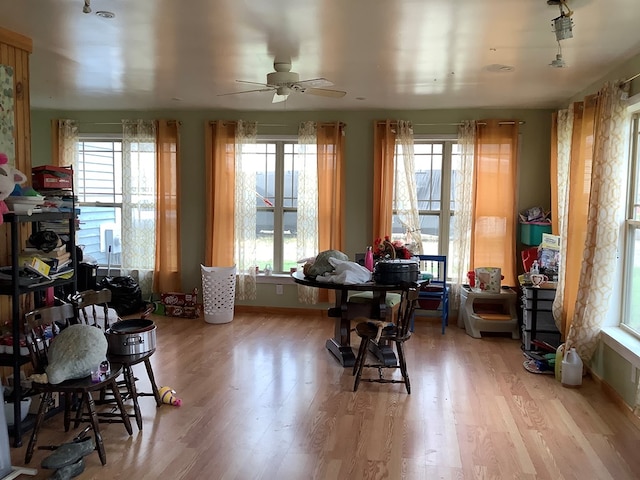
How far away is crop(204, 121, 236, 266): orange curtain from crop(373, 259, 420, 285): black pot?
272 centimetres

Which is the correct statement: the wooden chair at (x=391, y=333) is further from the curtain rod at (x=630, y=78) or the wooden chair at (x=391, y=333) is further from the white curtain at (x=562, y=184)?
the curtain rod at (x=630, y=78)

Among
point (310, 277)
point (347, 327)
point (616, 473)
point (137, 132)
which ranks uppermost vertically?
point (137, 132)

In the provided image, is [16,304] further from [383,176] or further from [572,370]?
[383,176]

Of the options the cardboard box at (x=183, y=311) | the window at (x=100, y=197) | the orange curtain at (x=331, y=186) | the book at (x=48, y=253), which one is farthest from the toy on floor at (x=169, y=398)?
the window at (x=100, y=197)

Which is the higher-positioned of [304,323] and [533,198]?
[533,198]

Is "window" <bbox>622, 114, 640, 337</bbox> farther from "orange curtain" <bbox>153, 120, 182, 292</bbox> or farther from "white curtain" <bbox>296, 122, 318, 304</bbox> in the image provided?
"orange curtain" <bbox>153, 120, 182, 292</bbox>

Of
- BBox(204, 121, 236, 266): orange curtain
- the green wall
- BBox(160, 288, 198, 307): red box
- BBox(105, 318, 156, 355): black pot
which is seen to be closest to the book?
BBox(105, 318, 156, 355): black pot

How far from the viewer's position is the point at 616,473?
2795mm

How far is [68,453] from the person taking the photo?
2.71 m

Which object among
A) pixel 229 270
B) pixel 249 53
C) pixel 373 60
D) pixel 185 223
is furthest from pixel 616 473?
pixel 185 223

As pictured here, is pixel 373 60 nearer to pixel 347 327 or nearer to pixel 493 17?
pixel 493 17

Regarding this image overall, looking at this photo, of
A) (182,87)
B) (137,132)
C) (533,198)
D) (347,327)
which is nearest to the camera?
(347,327)

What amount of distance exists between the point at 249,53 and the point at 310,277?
1.75 metres

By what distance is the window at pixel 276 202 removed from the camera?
6383 mm
